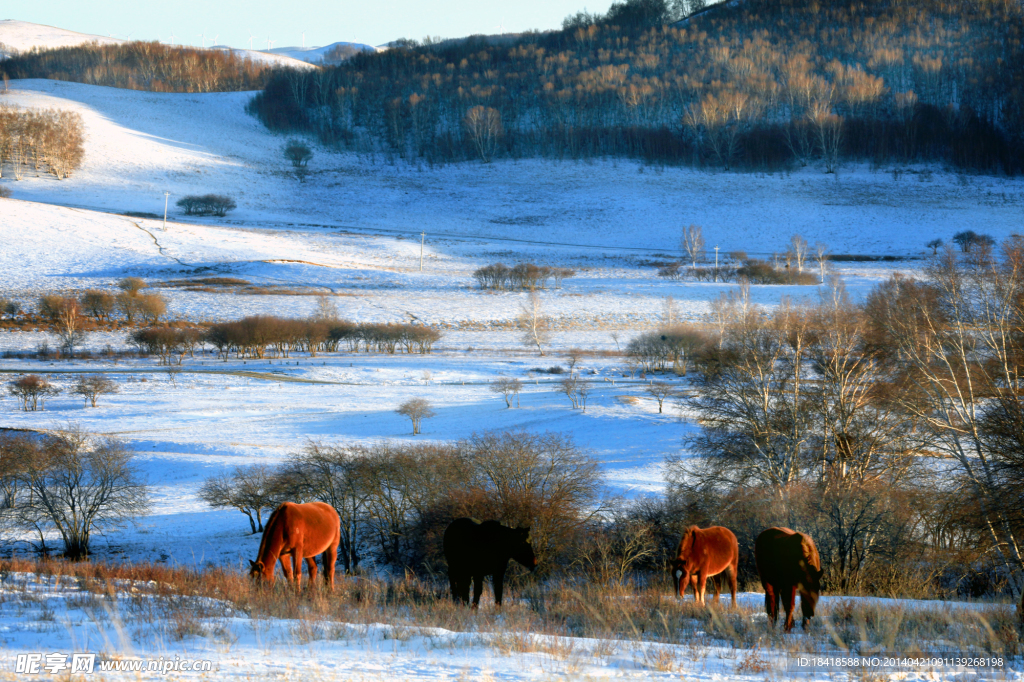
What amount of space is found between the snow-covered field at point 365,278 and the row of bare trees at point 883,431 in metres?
4.45

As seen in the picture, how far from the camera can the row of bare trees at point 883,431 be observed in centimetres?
1498

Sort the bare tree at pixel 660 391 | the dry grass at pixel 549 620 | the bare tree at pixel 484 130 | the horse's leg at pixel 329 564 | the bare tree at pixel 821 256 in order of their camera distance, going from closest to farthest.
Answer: the dry grass at pixel 549 620, the horse's leg at pixel 329 564, the bare tree at pixel 660 391, the bare tree at pixel 821 256, the bare tree at pixel 484 130

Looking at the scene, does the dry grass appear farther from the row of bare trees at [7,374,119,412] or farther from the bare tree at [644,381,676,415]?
the row of bare trees at [7,374,119,412]

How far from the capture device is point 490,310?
6144 cm

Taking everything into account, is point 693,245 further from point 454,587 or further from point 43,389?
point 454,587

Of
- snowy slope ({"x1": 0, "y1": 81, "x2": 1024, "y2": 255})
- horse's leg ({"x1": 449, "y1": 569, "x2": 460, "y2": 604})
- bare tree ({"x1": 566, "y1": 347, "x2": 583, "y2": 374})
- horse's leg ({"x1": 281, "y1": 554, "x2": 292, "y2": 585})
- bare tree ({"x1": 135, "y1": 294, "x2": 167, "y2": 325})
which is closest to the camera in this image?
horse's leg ({"x1": 281, "y1": 554, "x2": 292, "y2": 585})

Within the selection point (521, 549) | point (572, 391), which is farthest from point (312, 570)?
point (572, 391)

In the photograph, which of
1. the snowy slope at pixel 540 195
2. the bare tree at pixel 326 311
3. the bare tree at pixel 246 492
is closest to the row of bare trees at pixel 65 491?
the bare tree at pixel 246 492

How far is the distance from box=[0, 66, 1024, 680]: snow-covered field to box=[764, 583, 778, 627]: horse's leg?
4.98ft

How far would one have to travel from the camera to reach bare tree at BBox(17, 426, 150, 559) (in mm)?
21984

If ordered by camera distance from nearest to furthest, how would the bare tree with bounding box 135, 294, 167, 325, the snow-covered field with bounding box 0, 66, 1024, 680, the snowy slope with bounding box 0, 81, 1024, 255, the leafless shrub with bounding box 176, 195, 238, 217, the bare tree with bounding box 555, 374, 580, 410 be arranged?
the snow-covered field with bounding box 0, 66, 1024, 680 < the bare tree with bounding box 555, 374, 580, 410 < the bare tree with bounding box 135, 294, 167, 325 < the snowy slope with bounding box 0, 81, 1024, 255 < the leafless shrub with bounding box 176, 195, 238, 217

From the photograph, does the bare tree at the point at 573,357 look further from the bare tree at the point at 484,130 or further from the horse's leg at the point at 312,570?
the bare tree at the point at 484,130

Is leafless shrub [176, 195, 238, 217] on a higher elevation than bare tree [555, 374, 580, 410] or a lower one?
higher

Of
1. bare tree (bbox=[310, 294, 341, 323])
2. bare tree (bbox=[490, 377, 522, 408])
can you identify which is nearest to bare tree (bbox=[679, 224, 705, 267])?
bare tree (bbox=[310, 294, 341, 323])
